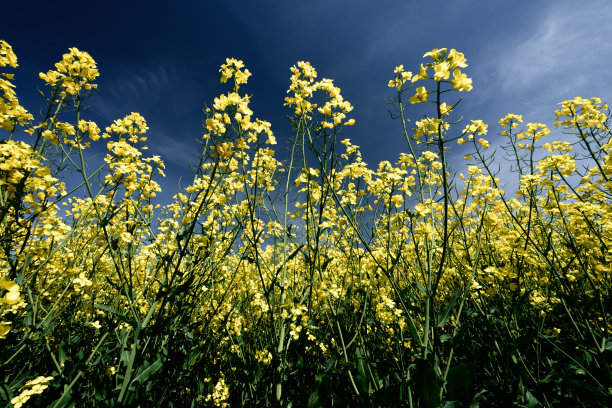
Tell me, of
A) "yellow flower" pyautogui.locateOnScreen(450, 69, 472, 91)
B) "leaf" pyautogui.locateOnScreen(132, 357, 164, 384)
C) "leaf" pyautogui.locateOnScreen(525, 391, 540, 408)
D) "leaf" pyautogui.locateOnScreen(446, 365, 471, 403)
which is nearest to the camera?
"yellow flower" pyautogui.locateOnScreen(450, 69, 472, 91)

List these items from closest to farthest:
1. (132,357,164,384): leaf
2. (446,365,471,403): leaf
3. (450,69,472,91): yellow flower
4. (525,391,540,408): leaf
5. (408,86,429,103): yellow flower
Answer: (450,69,472,91): yellow flower
(408,86,429,103): yellow flower
(446,365,471,403): leaf
(525,391,540,408): leaf
(132,357,164,384): leaf

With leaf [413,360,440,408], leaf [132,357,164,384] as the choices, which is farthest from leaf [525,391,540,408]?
leaf [132,357,164,384]

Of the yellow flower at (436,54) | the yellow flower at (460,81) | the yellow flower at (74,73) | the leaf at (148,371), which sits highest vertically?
the yellow flower at (74,73)

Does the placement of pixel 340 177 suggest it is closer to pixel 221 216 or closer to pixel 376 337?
pixel 221 216

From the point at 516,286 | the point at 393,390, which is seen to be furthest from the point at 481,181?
the point at 393,390

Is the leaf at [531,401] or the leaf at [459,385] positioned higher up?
the leaf at [459,385]

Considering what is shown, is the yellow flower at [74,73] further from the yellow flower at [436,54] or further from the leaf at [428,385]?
the leaf at [428,385]

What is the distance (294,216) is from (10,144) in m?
2.52

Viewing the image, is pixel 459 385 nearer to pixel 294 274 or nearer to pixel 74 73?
pixel 294 274

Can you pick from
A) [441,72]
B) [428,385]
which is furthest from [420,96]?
[428,385]

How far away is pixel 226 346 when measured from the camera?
4492mm

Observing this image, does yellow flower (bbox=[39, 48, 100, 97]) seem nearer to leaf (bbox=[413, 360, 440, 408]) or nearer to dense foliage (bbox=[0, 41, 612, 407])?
dense foliage (bbox=[0, 41, 612, 407])

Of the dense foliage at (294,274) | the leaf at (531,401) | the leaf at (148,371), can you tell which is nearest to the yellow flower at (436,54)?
the dense foliage at (294,274)

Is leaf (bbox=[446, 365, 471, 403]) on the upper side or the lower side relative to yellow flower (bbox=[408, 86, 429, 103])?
lower
